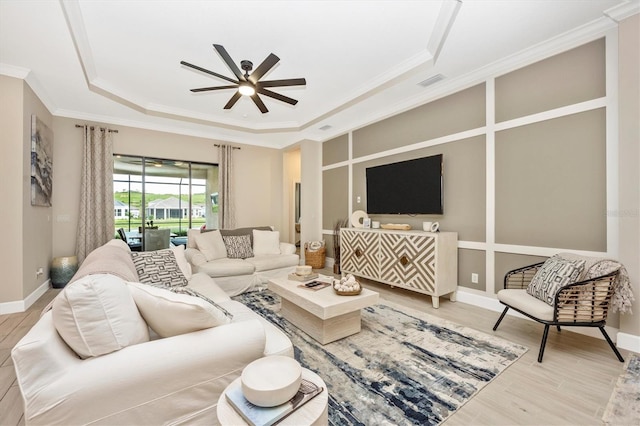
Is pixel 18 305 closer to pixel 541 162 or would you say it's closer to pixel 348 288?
pixel 348 288

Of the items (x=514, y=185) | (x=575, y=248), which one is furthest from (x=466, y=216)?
(x=575, y=248)

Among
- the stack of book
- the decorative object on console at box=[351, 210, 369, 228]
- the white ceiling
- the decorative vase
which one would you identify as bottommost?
the decorative vase

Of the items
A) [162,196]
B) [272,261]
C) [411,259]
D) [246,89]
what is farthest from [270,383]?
[162,196]

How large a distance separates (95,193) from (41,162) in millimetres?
914

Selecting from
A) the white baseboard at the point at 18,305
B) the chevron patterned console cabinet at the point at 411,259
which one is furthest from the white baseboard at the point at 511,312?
the white baseboard at the point at 18,305

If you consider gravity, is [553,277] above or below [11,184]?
below

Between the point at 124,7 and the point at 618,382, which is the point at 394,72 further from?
the point at 618,382

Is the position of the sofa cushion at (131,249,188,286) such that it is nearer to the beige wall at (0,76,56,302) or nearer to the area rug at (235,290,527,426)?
the area rug at (235,290,527,426)

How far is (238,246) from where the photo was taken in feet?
14.4

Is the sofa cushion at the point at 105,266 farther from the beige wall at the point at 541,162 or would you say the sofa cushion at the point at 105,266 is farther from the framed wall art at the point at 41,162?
the beige wall at the point at 541,162

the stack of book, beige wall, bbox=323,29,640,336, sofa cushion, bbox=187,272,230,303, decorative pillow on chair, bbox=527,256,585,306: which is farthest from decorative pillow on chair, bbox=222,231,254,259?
decorative pillow on chair, bbox=527,256,585,306

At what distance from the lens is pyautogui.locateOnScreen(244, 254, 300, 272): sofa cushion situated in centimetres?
406

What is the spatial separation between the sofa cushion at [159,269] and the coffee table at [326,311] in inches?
41.5

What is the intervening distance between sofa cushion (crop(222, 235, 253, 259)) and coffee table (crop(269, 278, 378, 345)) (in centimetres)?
177
